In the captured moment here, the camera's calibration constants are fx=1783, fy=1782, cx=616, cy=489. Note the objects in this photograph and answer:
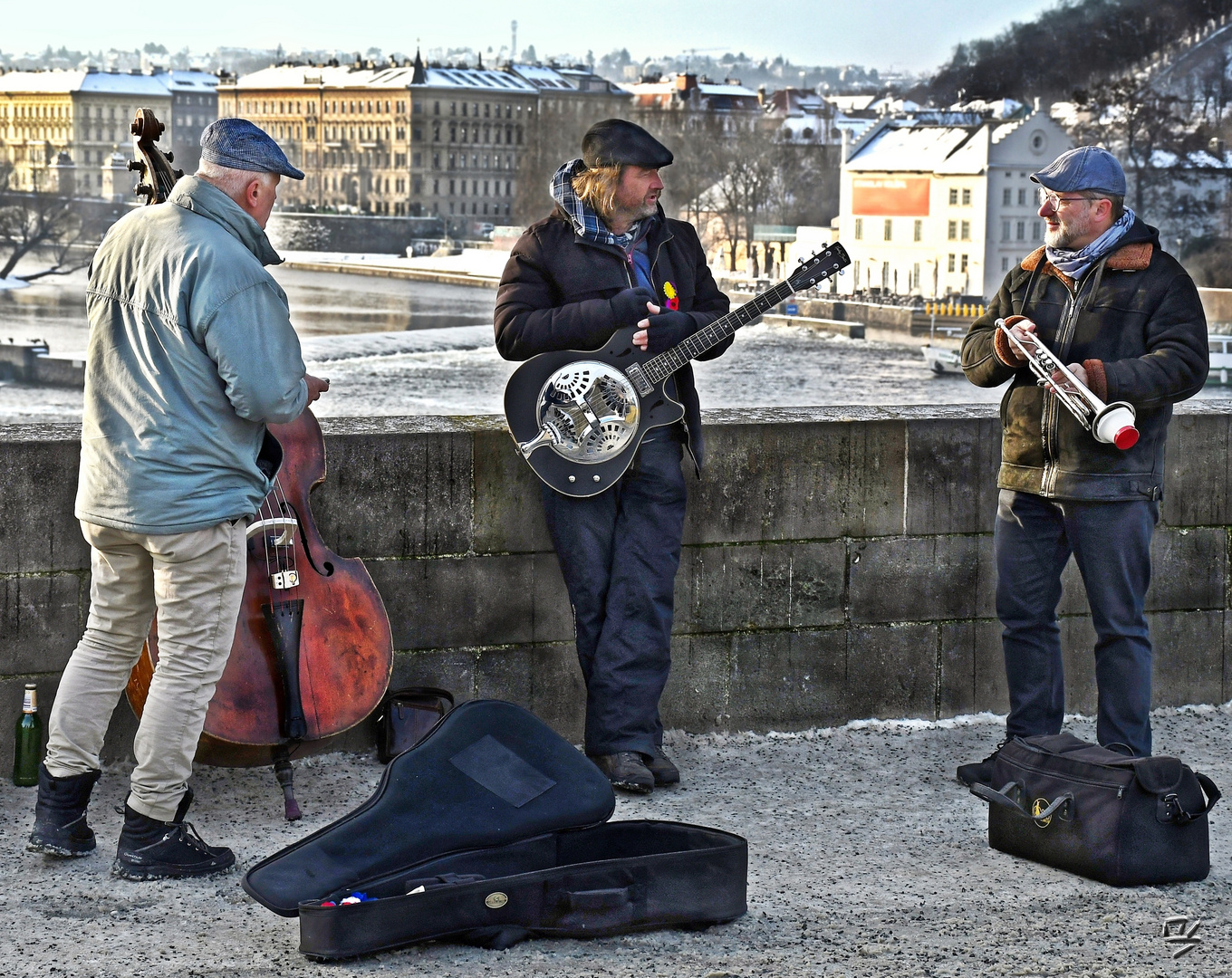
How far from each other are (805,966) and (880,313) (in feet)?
233

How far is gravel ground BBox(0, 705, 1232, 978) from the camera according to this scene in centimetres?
280

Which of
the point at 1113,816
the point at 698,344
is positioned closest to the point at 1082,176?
the point at 698,344

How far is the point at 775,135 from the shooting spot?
9838 centimetres

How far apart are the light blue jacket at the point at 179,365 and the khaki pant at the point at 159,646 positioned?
0.06 metres

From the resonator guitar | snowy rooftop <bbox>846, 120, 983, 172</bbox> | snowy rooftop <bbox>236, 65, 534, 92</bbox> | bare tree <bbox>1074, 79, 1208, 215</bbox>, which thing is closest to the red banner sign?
snowy rooftop <bbox>846, 120, 983, 172</bbox>

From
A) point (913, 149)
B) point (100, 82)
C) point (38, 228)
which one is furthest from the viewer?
point (100, 82)

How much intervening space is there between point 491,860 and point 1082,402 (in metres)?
1.49

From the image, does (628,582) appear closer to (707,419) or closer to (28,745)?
(707,419)

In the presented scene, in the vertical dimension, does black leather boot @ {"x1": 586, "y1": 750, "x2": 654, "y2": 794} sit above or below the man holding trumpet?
below

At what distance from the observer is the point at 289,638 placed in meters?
3.48

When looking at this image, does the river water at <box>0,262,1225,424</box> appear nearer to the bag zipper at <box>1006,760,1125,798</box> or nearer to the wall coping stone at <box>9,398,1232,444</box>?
the wall coping stone at <box>9,398,1232,444</box>

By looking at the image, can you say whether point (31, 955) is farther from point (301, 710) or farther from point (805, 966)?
point (805, 966)

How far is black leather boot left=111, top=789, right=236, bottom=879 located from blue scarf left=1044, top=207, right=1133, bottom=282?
203 centimetres

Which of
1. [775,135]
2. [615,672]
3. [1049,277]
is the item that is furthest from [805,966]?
[775,135]
